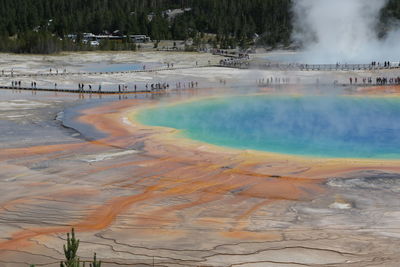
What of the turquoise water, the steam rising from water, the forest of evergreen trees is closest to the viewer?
the turquoise water

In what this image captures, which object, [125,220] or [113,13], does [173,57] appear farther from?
[125,220]

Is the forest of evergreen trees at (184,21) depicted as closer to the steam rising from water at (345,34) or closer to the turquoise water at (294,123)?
the steam rising from water at (345,34)

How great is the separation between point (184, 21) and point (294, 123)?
67.9m

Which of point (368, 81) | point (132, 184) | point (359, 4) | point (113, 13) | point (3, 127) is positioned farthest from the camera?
point (113, 13)

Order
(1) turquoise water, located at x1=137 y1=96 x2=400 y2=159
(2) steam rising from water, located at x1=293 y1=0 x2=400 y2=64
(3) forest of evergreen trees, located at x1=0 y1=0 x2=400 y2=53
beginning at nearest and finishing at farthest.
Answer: (1) turquoise water, located at x1=137 y1=96 x2=400 y2=159 < (2) steam rising from water, located at x1=293 y1=0 x2=400 y2=64 < (3) forest of evergreen trees, located at x1=0 y1=0 x2=400 y2=53

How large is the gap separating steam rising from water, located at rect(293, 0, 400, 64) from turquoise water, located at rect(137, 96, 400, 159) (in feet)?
106

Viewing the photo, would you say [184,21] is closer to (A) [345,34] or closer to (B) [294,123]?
(A) [345,34]

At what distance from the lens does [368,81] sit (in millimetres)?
43375

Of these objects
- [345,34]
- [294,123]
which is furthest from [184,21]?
[294,123]

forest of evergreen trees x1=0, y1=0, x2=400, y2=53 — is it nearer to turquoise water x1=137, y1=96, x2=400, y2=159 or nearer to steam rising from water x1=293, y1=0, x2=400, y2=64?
steam rising from water x1=293, y1=0, x2=400, y2=64

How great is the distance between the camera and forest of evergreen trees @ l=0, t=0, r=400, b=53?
8300 cm

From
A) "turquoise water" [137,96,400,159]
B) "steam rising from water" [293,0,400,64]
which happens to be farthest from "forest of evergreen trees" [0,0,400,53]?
"turquoise water" [137,96,400,159]

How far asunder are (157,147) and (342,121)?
34.0 feet

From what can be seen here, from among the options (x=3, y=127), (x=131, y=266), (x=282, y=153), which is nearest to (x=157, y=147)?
(x=282, y=153)
